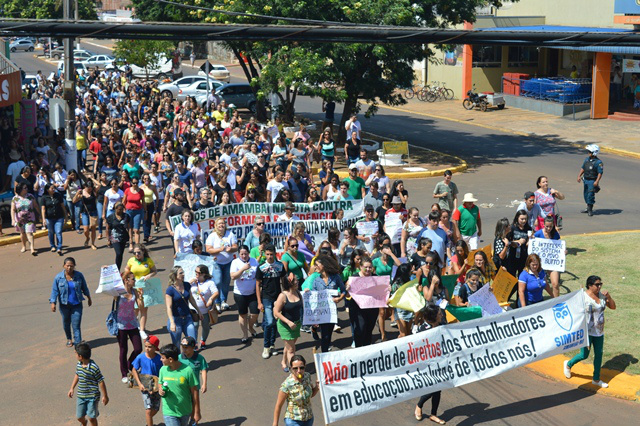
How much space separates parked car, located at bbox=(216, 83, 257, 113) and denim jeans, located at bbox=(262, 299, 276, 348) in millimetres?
30060

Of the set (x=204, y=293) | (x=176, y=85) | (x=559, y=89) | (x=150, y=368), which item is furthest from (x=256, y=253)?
(x=176, y=85)

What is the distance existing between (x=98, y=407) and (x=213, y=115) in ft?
63.3

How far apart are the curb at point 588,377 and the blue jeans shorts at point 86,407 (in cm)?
580

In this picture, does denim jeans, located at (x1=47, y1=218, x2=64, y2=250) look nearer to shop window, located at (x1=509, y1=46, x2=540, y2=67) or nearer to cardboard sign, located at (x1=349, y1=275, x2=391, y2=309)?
cardboard sign, located at (x1=349, y1=275, x2=391, y2=309)

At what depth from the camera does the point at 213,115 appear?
28875 mm

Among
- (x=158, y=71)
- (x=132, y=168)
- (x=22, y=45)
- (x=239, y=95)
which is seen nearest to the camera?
(x=132, y=168)

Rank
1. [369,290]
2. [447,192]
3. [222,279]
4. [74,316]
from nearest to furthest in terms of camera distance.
Result: 1. [369,290]
2. [74,316]
3. [222,279]
4. [447,192]

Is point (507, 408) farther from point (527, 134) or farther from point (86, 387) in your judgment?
point (527, 134)

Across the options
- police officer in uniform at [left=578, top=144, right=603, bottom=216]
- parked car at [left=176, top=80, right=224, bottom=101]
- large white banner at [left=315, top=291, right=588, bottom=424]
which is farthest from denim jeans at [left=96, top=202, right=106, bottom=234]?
parked car at [left=176, top=80, right=224, bottom=101]

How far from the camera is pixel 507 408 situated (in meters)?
10.4

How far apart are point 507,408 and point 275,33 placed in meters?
5.45

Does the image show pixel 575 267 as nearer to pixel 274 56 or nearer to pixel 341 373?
pixel 341 373

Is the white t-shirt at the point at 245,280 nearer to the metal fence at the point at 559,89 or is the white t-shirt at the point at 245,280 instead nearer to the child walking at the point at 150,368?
the child walking at the point at 150,368

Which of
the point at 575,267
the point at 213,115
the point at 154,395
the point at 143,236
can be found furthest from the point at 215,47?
the point at 154,395
